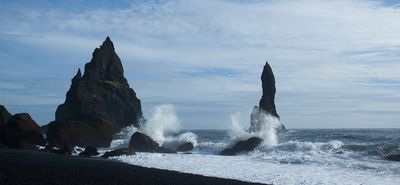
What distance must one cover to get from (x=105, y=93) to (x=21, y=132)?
42.6 meters

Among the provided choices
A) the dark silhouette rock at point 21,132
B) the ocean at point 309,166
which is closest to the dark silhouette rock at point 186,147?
the ocean at point 309,166

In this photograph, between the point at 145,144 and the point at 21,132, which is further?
the point at 145,144

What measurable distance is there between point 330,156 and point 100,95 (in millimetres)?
56279

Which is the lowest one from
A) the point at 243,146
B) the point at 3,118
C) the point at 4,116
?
the point at 243,146

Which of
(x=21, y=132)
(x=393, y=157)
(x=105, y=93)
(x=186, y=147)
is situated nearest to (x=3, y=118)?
(x=21, y=132)

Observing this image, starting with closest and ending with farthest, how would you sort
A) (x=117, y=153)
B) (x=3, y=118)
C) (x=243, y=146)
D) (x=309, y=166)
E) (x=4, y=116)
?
1. (x=309, y=166)
2. (x=117, y=153)
3. (x=243, y=146)
4. (x=3, y=118)
5. (x=4, y=116)

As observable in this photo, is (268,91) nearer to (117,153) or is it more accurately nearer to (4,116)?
(4,116)

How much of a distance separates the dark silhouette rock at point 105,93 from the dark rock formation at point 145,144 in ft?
106

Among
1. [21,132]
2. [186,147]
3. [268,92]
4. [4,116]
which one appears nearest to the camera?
[21,132]

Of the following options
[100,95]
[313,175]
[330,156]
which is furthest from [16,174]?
[100,95]

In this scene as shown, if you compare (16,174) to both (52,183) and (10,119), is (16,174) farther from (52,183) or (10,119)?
(10,119)

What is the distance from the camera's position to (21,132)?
43.8m

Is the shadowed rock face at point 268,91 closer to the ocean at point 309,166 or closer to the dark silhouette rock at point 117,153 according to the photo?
the ocean at point 309,166

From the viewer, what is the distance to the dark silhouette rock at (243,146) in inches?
1629
